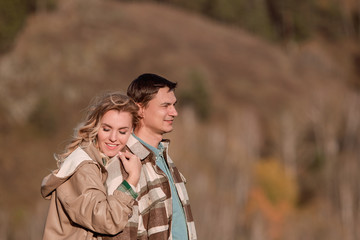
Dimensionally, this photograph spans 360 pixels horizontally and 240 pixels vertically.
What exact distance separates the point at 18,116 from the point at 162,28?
27.2 meters

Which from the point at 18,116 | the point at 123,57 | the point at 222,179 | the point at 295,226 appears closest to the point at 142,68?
the point at 123,57

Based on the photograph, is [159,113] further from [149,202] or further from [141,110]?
[149,202]

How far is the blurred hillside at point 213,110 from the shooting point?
44.1m

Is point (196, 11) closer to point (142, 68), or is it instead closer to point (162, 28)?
point (162, 28)

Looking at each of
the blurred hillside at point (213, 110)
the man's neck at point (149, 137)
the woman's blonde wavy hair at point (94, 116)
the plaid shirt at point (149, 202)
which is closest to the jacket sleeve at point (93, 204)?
the plaid shirt at point (149, 202)

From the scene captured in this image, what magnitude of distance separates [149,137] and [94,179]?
60 centimetres

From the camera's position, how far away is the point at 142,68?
217 feet

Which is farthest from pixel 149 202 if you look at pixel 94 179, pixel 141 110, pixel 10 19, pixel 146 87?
pixel 10 19

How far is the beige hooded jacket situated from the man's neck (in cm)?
43

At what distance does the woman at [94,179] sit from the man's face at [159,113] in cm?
12

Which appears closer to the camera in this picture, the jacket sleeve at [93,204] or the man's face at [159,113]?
the jacket sleeve at [93,204]

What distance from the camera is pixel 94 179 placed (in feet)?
10.8

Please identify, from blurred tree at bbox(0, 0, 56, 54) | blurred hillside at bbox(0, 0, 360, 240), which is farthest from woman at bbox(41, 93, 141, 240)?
blurred tree at bbox(0, 0, 56, 54)

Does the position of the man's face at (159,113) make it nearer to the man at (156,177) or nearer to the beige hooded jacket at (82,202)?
the man at (156,177)
